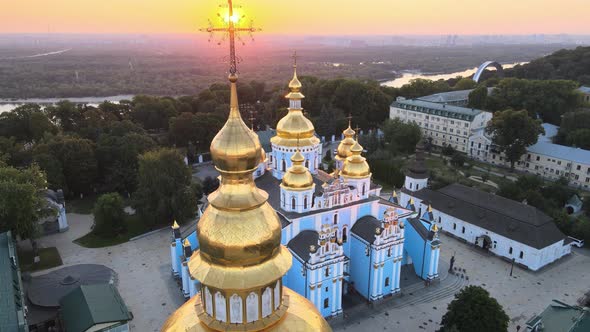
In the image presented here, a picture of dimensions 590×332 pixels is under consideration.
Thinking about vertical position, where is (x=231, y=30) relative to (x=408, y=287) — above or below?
above

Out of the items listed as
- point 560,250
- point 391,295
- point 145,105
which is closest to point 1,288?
point 391,295

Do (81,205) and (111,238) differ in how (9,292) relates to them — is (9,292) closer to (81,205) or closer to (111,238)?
(111,238)

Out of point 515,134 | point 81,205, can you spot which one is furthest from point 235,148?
point 515,134

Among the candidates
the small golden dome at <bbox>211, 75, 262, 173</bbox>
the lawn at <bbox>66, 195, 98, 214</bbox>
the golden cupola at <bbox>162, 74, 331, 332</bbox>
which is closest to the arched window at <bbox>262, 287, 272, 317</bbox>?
the golden cupola at <bbox>162, 74, 331, 332</bbox>

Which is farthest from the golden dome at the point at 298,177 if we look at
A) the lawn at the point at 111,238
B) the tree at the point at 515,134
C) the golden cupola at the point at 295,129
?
the tree at the point at 515,134

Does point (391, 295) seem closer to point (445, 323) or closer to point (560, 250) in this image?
point (445, 323)

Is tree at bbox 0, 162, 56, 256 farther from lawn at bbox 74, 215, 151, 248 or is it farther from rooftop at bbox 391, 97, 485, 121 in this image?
rooftop at bbox 391, 97, 485, 121
